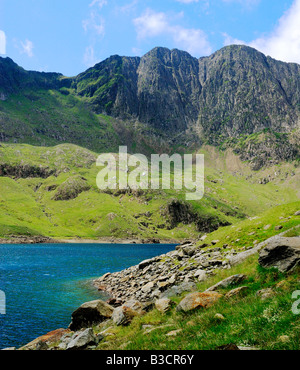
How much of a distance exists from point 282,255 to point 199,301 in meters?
5.98

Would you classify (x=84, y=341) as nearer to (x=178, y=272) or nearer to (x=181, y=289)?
(x=181, y=289)

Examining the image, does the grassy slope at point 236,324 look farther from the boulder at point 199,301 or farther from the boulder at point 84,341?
the boulder at point 84,341

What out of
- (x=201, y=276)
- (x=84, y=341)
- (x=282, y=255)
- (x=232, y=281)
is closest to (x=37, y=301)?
(x=201, y=276)

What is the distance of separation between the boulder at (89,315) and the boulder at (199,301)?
1336cm

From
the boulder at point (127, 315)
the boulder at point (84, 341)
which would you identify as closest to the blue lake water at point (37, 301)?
the boulder at point (127, 315)

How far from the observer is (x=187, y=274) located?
88.9ft

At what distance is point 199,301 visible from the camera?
48.3ft

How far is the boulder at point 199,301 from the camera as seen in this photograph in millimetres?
14469

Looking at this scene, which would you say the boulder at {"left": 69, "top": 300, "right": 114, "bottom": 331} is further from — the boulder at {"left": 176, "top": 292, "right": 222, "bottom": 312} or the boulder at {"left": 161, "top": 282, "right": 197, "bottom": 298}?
the boulder at {"left": 176, "top": 292, "right": 222, "bottom": 312}

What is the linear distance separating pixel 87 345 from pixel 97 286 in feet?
139

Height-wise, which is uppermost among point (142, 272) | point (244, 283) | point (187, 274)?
point (244, 283)

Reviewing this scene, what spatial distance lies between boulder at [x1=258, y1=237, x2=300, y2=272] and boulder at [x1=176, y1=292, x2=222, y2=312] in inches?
159
